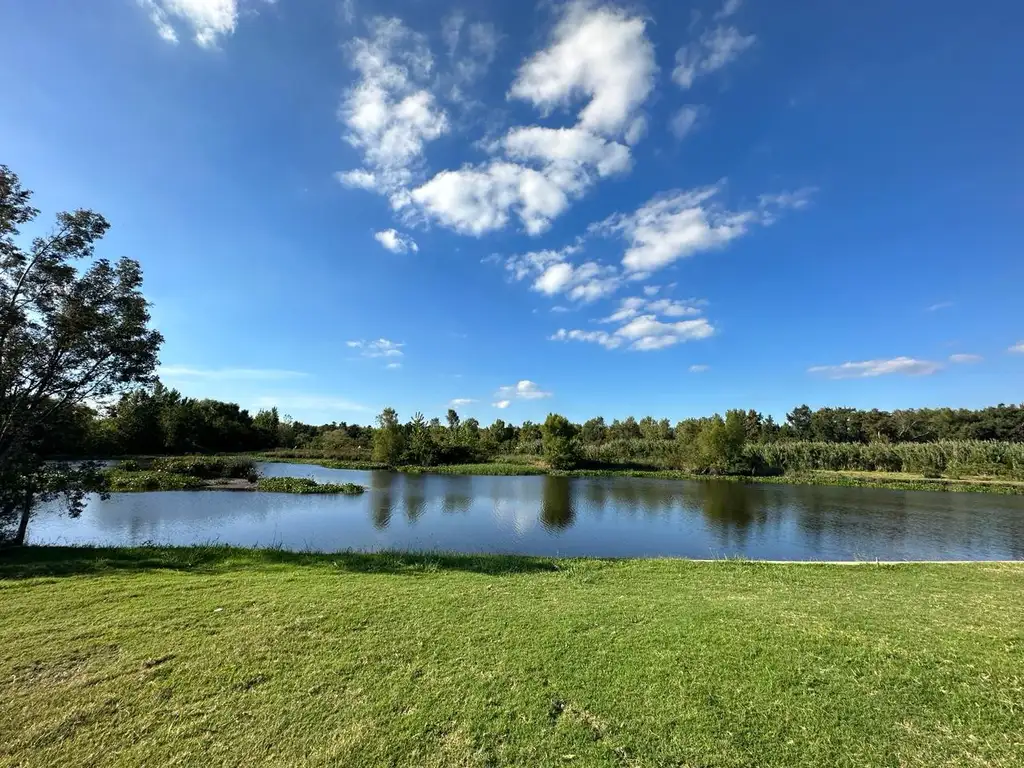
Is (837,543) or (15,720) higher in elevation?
(15,720)

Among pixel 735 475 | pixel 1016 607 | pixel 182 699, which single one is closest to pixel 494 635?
pixel 182 699

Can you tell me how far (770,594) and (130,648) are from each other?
9.53 meters

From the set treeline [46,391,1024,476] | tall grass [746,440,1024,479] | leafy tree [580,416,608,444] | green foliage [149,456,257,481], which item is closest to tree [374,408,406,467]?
treeline [46,391,1024,476]

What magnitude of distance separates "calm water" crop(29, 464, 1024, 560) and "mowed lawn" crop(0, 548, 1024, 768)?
33.0ft

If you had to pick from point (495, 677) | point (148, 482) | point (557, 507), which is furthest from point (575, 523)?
point (148, 482)

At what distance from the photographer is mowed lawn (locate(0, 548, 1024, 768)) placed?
3.44 meters

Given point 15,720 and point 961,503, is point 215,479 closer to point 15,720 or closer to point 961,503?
point 15,720

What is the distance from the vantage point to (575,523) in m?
23.4

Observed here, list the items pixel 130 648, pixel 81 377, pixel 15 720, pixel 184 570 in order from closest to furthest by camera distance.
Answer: pixel 15 720
pixel 130 648
pixel 184 570
pixel 81 377

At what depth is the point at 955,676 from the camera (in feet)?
14.6

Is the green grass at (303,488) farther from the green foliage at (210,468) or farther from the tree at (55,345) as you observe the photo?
the tree at (55,345)

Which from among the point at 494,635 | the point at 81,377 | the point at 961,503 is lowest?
the point at 961,503

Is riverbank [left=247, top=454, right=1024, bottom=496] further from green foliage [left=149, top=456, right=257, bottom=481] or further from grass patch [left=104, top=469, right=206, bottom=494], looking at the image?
grass patch [left=104, top=469, right=206, bottom=494]

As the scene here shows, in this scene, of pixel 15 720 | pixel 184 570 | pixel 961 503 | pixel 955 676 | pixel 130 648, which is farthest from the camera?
pixel 961 503
